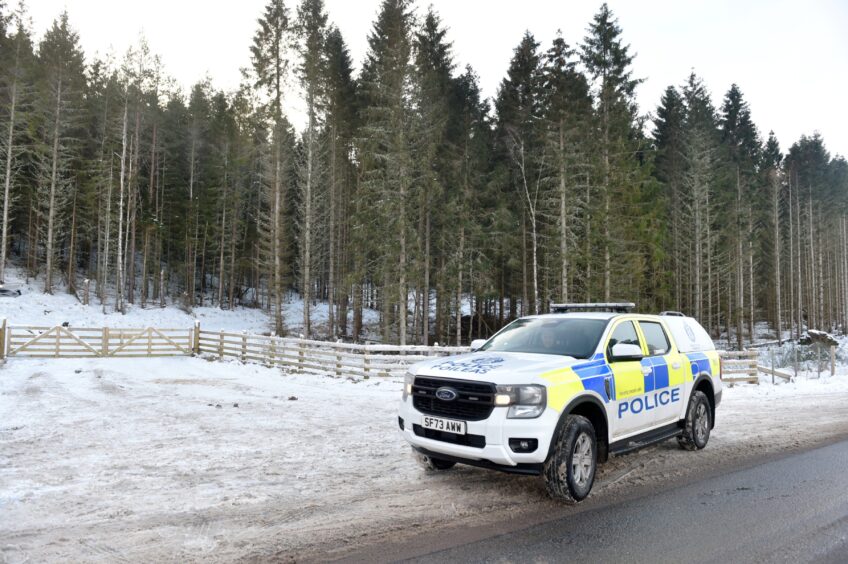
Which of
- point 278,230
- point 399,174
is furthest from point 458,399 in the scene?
point 278,230

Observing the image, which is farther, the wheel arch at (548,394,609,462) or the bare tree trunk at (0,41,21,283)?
the bare tree trunk at (0,41,21,283)

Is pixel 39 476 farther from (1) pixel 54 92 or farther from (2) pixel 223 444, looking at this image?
(1) pixel 54 92

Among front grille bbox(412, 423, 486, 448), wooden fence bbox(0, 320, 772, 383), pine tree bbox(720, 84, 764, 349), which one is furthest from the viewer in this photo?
pine tree bbox(720, 84, 764, 349)

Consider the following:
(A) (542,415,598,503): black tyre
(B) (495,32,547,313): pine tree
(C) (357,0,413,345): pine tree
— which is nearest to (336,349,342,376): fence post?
(C) (357,0,413,345): pine tree

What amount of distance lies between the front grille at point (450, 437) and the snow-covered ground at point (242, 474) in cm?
61

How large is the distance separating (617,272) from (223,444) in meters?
19.8

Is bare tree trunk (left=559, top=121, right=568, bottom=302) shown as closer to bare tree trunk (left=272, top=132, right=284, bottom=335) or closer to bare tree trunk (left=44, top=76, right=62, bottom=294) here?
bare tree trunk (left=272, top=132, right=284, bottom=335)

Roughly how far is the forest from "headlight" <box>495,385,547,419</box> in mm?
15726

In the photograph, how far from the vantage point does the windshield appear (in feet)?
18.2

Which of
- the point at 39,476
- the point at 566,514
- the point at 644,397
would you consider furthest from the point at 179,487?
the point at 644,397

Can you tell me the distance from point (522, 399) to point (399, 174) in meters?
16.7

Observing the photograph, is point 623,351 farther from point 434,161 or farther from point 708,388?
point 434,161

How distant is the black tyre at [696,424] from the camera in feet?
22.1

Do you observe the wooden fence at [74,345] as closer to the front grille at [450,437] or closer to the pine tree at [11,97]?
the pine tree at [11,97]
